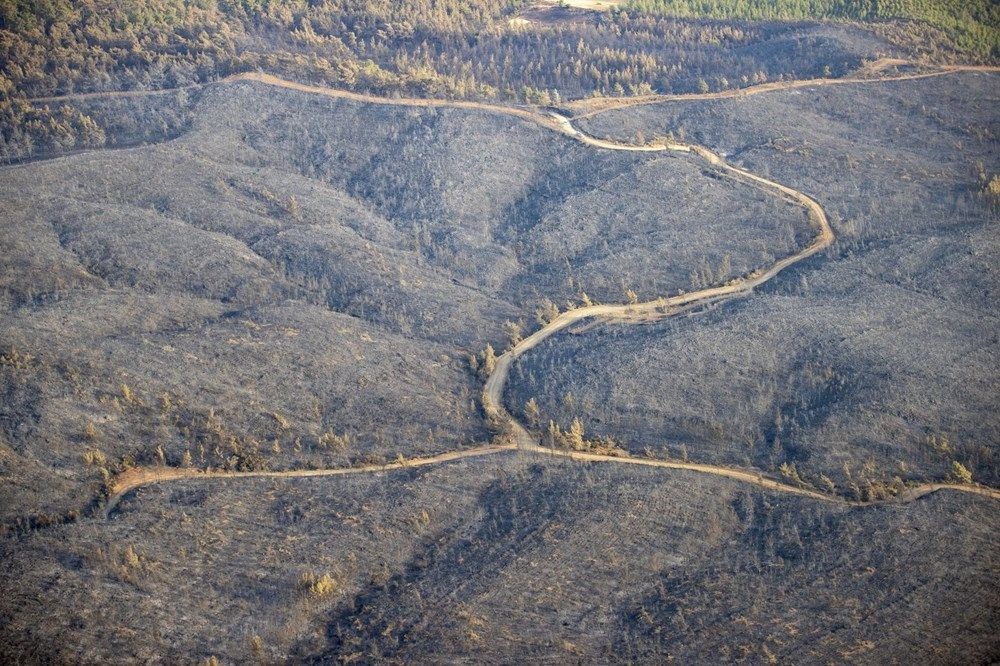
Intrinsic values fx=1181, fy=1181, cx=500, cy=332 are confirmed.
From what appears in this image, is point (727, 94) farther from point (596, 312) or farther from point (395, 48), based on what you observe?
point (596, 312)

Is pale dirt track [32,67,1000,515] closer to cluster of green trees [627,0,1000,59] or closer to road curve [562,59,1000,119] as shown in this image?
road curve [562,59,1000,119]

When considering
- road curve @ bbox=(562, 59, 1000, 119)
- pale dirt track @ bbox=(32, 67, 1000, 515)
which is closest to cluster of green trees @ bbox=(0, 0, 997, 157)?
road curve @ bbox=(562, 59, 1000, 119)

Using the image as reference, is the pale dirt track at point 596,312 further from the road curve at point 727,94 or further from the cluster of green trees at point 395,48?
the cluster of green trees at point 395,48

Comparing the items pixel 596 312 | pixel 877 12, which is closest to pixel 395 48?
pixel 596 312

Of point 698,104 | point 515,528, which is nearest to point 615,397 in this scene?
point 515,528

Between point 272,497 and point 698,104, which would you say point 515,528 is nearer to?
point 272,497

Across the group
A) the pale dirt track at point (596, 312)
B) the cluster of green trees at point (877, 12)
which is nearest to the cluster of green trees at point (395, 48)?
the cluster of green trees at point (877, 12)

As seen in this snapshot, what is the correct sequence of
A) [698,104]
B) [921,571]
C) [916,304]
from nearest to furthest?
1. [921,571]
2. [916,304]
3. [698,104]
